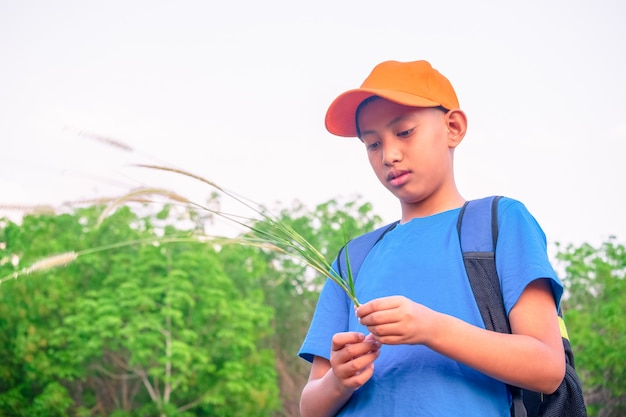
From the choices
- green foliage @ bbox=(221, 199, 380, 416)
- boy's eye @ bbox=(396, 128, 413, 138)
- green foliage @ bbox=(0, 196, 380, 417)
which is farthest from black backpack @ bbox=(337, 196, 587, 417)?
green foliage @ bbox=(221, 199, 380, 416)

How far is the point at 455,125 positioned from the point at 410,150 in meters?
0.19

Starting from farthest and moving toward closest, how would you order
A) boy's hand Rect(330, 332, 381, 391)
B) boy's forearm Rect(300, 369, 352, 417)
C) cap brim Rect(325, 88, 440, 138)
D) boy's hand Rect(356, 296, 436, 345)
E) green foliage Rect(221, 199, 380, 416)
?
green foliage Rect(221, 199, 380, 416), cap brim Rect(325, 88, 440, 138), boy's forearm Rect(300, 369, 352, 417), boy's hand Rect(330, 332, 381, 391), boy's hand Rect(356, 296, 436, 345)

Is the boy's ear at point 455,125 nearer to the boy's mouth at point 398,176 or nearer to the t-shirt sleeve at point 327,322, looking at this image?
the boy's mouth at point 398,176

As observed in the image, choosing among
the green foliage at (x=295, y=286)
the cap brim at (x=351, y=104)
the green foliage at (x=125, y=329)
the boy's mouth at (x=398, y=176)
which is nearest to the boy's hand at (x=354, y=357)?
the boy's mouth at (x=398, y=176)

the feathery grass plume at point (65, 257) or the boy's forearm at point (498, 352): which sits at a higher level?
the feathery grass plume at point (65, 257)

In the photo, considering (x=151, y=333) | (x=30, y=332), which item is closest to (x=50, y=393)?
(x=30, y=332)

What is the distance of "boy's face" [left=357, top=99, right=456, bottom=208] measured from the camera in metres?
1.95

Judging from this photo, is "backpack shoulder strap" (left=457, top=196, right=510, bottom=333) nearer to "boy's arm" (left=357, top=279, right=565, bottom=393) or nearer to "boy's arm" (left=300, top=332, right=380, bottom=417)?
"boy's arm" (left=357, top=279, right=565, bottom=393)

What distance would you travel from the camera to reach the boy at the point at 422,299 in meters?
1.65

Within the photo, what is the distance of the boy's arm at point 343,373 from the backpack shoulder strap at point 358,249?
11.6 inches

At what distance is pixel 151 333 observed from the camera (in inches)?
850

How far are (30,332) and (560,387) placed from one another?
861 inches

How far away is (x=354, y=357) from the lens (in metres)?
1.69

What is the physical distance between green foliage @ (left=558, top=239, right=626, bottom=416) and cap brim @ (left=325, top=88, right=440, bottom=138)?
19291mm
